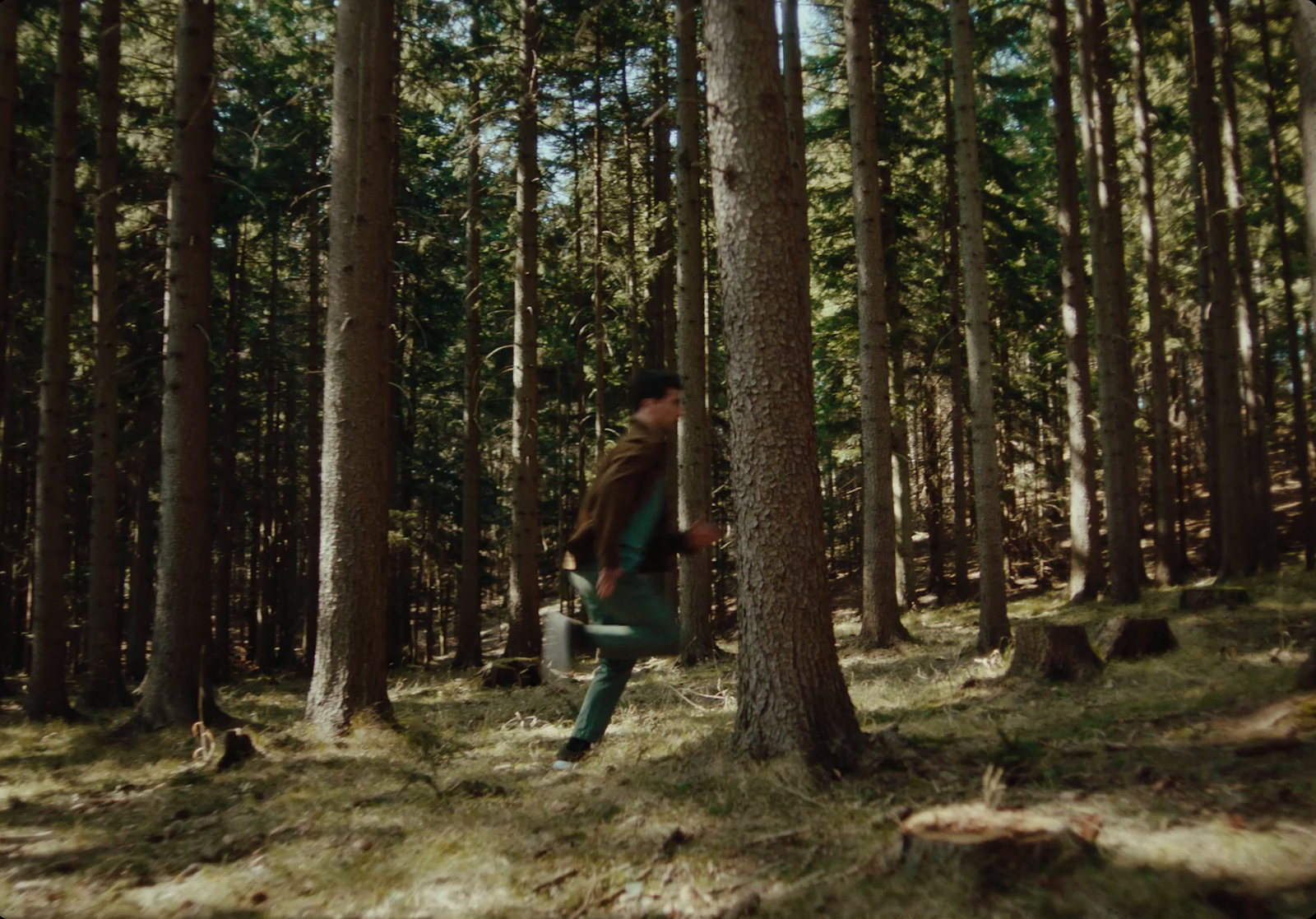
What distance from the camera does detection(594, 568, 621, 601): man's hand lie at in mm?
5465

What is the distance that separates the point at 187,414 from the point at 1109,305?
14.4 meters

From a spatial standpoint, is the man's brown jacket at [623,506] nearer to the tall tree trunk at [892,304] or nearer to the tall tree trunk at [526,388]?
the tall tree trunk at [526,388]

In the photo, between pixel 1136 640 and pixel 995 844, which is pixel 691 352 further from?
pixel 995 844

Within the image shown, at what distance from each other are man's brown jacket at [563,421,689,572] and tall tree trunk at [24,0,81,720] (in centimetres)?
927

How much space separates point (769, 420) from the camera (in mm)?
5785

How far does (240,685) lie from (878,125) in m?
17.2

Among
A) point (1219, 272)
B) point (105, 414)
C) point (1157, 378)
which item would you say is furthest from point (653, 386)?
point (1157, 378)

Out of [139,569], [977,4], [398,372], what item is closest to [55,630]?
[139,569]

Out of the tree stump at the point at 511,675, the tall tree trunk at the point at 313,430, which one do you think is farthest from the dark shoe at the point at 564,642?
the tall tree trunk at the point at 313,430

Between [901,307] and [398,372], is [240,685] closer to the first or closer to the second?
[398,372]

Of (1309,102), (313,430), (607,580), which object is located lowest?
(607,580)

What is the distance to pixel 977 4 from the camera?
17.9 metres

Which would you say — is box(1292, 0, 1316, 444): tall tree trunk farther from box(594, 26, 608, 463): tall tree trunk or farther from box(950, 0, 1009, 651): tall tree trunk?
box(594, 26, 608, 463): tall tree trunk

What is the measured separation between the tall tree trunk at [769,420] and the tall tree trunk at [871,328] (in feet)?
24.2
